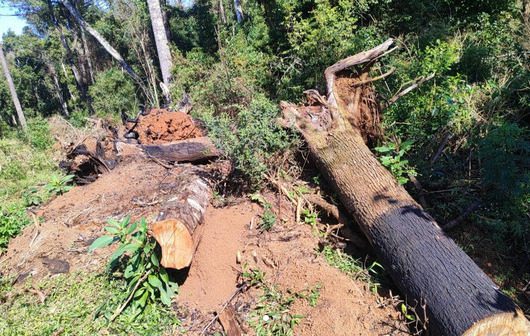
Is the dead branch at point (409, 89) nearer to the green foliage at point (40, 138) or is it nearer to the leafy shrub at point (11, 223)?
the leafy shrub at point (11, 223)

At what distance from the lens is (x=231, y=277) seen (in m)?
2.99

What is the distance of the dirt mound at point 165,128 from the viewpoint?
18.5ft

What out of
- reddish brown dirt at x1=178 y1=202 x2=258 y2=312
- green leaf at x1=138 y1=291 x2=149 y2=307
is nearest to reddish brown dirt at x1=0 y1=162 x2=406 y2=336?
reddish brown dirt at x1=178 y1=202 x2=258 y2=312

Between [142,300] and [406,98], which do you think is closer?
[142,300]

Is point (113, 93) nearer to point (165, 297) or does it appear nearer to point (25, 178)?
point (25, 178)

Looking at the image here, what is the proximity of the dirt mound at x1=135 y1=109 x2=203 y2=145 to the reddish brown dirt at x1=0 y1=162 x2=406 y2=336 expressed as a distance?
3.53ft

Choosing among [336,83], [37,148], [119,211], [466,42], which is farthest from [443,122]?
[37,148]

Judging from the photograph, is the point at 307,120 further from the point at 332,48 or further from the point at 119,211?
the point at 332,48

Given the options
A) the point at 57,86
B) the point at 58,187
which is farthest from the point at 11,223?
the point at 57,86

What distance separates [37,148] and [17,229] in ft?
17.8

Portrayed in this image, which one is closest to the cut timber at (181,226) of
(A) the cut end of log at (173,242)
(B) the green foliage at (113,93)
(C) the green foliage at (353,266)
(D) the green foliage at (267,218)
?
(A) the cut end of log at (173,242)

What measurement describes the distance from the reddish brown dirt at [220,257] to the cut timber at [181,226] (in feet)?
0.70

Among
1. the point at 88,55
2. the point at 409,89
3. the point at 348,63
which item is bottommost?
the point at 409,89

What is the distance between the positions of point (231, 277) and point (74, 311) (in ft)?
4.23
